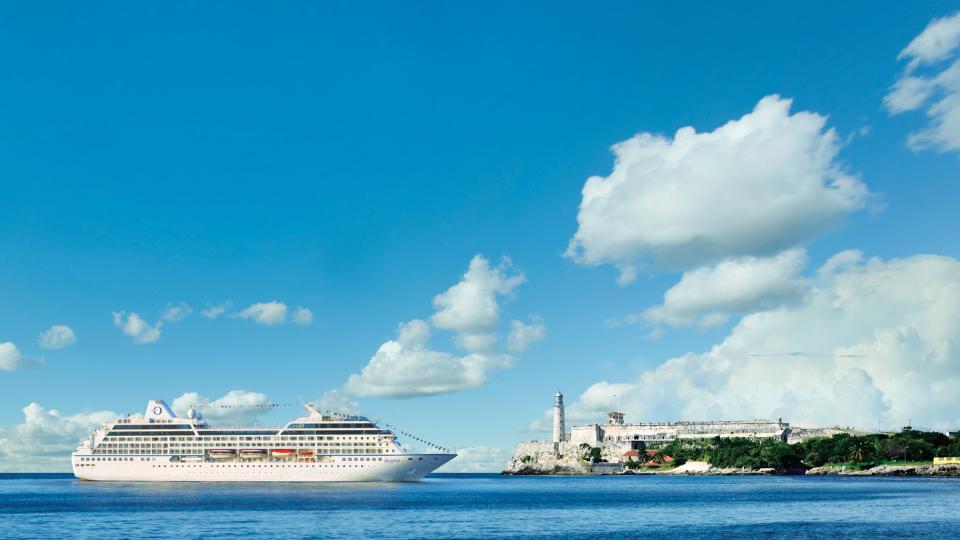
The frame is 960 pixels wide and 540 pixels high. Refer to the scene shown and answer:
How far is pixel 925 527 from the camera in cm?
6725

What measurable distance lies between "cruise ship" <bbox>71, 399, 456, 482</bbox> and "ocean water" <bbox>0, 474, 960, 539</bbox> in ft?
77.6

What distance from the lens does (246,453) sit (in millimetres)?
147875

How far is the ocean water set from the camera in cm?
6650

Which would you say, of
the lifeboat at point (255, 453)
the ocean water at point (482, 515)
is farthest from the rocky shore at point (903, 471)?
the lifeboat at point (255, 453)

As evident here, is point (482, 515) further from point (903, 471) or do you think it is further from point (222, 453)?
point (903, 471)

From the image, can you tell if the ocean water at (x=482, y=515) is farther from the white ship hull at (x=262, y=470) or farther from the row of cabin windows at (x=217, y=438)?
the row of cabin windows at (x=217, y=438)

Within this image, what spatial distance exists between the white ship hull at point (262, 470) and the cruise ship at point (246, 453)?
147mm

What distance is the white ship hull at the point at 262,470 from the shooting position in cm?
14188

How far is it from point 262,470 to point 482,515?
6955 cm

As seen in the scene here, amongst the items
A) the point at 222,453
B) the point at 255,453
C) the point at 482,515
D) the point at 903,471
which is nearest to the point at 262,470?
the point at 255,453

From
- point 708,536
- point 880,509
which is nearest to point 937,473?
point 880,509

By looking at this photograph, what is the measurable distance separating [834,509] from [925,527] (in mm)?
18870

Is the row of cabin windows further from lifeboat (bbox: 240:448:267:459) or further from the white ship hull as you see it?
the white ship hull

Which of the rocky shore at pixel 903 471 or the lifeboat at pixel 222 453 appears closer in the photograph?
the lifeboat at pixel 222 453
